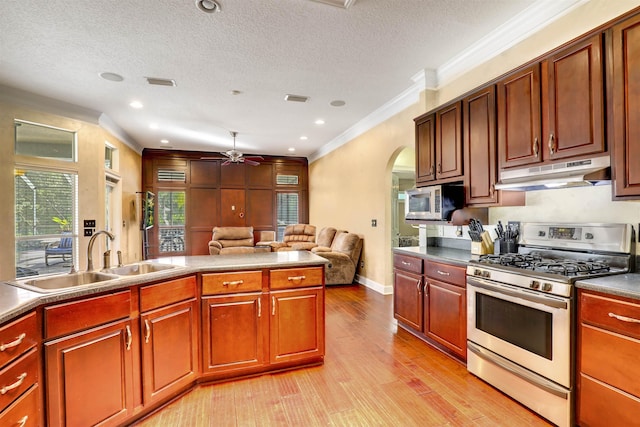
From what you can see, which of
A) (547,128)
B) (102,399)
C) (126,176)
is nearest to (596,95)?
(547,128)

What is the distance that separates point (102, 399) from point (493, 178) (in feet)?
10.1

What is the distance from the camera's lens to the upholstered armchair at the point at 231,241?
718 centimetres

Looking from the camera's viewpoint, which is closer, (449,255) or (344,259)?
(449,255)

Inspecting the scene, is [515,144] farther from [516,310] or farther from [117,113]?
[117,113]

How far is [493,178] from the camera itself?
104 inches

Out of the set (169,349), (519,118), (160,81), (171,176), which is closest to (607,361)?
(519,118)

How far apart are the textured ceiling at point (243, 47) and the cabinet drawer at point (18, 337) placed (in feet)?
7.47

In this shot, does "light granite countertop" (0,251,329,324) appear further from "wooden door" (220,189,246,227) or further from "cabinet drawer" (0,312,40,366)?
"wooden door" (220,189,246,227)

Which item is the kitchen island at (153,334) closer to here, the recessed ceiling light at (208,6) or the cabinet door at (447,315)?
the cabinet door at (447,315)

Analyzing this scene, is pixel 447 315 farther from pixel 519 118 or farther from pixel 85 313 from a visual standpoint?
pixel 85 313

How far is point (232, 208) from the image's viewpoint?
8625 millimetres

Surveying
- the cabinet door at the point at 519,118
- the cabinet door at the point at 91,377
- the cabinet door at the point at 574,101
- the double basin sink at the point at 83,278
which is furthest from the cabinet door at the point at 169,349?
the cabinet door at the point at 574,101

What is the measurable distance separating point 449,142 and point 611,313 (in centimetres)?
191

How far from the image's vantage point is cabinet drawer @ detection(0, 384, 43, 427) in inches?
51.1
